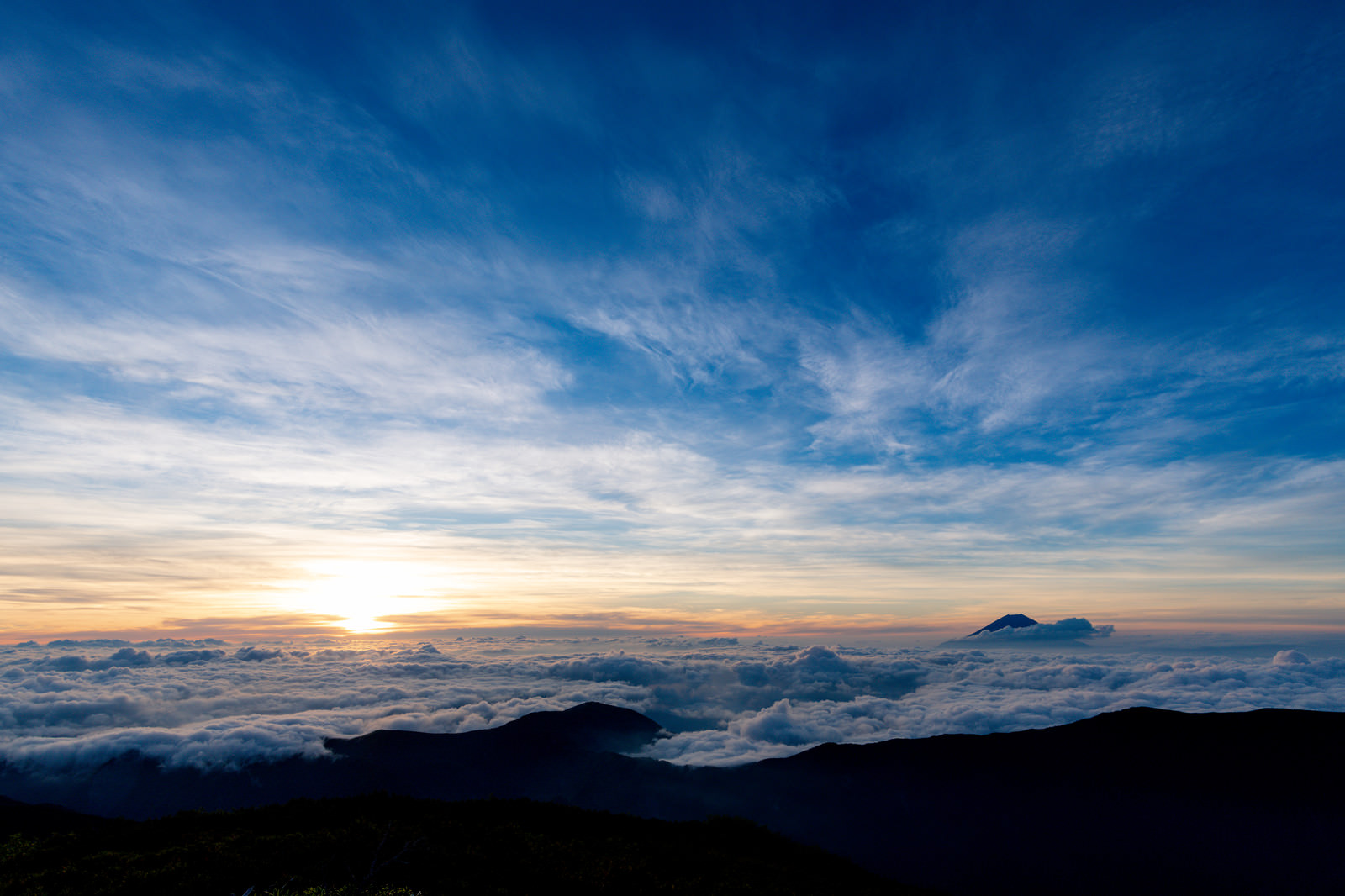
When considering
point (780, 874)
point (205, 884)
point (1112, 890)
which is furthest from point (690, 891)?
point (1112, 890)

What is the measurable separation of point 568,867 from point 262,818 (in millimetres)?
25382

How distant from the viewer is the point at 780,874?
1724 inches

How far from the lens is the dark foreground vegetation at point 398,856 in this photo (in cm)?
2597

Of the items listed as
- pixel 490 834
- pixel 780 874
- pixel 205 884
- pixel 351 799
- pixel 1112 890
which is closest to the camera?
pixel 205 884

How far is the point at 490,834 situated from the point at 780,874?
2342 cm

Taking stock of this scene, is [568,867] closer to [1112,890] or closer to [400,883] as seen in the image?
[400,883]

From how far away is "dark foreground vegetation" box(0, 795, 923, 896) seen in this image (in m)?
26.0

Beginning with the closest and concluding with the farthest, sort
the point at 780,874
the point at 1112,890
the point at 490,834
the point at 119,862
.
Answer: the point at 119,862, the point at 490,834, the point at 780,874, the point at 1112,890

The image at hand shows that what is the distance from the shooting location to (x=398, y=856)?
18797mm

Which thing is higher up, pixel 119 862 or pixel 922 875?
pixel 119 862

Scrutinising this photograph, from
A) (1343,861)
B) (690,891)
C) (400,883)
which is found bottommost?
(1343,861)

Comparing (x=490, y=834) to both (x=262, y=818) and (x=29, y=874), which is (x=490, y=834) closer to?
(x=262, y=818)

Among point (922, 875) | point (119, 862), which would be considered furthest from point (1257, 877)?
point (119, 862)

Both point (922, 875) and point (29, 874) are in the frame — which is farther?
point (922, 875)
